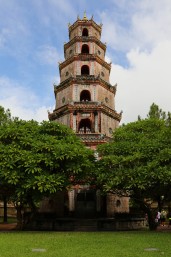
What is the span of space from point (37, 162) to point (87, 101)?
13245mm

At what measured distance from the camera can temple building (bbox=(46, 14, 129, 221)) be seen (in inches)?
1230

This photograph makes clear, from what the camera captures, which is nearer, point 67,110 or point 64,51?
point 67,110

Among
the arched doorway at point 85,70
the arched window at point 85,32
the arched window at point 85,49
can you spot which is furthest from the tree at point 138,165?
the arched window at point 85,32

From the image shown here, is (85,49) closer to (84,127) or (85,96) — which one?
(85,96)

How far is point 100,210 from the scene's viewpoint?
30.8 meters

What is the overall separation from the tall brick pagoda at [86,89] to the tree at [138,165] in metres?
6.29

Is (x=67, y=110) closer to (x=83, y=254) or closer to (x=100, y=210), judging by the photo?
(x=100, y=210)

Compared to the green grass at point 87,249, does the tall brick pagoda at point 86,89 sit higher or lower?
higher

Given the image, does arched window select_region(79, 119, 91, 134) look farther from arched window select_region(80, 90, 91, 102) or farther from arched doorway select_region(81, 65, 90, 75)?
arched doorway select_region(81, 65, 90, 75)

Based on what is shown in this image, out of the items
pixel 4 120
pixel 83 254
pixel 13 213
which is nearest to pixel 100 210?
pixel 4 120

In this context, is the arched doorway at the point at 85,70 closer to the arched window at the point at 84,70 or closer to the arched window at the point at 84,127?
the arched window at the point at 84,70

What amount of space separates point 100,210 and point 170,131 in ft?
35.7

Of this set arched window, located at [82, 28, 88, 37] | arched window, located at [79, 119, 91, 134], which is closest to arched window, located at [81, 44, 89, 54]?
arched window, located at [82, 28, 88, 37]

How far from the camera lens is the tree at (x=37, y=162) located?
74.8 feet
